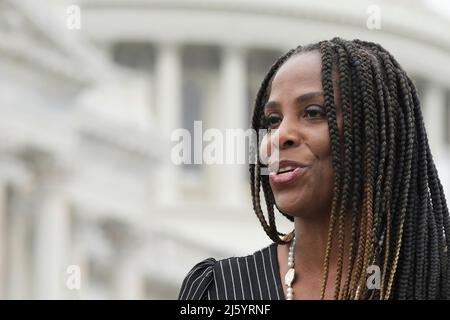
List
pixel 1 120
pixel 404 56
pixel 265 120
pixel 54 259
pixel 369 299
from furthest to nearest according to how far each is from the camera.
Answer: pixel 404 56 < pixel 54 259 < pixel 1 120 < pixel 265 120 < pixel 369 299

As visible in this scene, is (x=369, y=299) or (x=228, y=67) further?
(x=228, y=67)

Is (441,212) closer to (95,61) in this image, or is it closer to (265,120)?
(265,120)

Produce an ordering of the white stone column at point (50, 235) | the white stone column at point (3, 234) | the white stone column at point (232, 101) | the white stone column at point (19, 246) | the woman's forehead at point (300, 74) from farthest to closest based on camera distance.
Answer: the white stone column at point (232, 101) < the white stone column at point (19, 246) < the white stone column at point (50, 235) < the white stone column at point (3, 234) < the woman's forehead at point (300, 74)

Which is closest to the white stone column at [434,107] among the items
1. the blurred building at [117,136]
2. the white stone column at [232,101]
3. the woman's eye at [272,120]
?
the blurred building at [117,136]

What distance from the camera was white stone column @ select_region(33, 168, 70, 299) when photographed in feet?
147

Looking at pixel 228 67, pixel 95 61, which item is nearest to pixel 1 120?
pixel 95 61

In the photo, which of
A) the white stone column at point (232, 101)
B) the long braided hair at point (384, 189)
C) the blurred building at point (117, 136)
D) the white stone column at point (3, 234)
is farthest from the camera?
the white stone column at point (232, 101)

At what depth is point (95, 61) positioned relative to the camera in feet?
150

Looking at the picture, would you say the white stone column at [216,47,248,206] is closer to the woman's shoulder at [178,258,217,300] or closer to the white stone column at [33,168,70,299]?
the white stone column at [33,168,70,299]

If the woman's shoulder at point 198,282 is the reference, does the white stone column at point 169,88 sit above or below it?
above

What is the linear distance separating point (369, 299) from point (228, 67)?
87.0 m

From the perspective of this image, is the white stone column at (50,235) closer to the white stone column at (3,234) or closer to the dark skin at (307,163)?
the white stone column at (3,234)

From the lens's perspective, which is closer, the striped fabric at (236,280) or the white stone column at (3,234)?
the striped fabric at (236,280)

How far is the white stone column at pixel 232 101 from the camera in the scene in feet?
292
